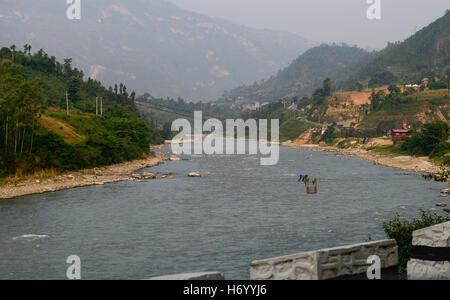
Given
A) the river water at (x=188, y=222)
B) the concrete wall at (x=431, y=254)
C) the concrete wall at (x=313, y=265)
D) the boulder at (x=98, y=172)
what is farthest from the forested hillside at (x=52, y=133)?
the concrete wall at (x=431, y=254)

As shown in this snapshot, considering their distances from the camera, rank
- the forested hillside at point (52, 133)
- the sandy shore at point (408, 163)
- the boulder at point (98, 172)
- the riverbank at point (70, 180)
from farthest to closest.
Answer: the sandy shore at point (408, 163)
the boulder at point (98, 172)
the forested hillside at point (52, 133)
the riverbank at point (70, 180)

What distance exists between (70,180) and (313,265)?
62220 millimetres

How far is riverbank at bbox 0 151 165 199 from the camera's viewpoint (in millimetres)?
63484

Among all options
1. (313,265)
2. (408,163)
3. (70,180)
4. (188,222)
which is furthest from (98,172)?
(313,265)

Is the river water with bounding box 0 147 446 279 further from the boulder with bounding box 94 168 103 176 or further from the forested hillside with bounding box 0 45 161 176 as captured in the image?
the forested hillside with bounding box 0 45 161 176

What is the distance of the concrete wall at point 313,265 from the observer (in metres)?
18.3

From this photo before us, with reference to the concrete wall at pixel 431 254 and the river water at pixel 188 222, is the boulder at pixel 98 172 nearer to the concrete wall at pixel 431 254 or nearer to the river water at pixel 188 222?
the river water at pixel 188 222

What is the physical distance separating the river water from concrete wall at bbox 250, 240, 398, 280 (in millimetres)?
9912

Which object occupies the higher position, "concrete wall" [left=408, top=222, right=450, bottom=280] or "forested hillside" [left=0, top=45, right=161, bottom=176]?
"forested hillside" [left=0, top=45, right=161, bottom=176]

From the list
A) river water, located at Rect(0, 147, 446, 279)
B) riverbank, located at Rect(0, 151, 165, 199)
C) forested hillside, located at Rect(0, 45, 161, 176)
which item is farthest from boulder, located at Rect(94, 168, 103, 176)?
river water, located at Rect(0, 147, 446, 279)

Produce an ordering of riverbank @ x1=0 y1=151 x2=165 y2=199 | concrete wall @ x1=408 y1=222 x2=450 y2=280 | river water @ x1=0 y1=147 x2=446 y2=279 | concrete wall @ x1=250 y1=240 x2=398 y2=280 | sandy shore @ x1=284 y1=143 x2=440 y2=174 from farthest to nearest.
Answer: sandy shore @ x1=284 y1=143 x2=440 y2=174, riverbank @ x1=0 y1=151 x2=165 y2=199, river water @ x1=0 y1=147 x2=446 y2=279, concrete wall @ x1=250 y1=240 x2=398 y2=280, concrete wall @ x1=408 y1=222 x2=450 y2=280

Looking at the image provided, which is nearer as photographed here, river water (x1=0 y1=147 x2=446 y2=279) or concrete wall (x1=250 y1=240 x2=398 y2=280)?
concrete wall (x1=250 y1=240 x2=398 y2=280)

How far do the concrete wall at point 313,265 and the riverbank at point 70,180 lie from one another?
50.4 meters
